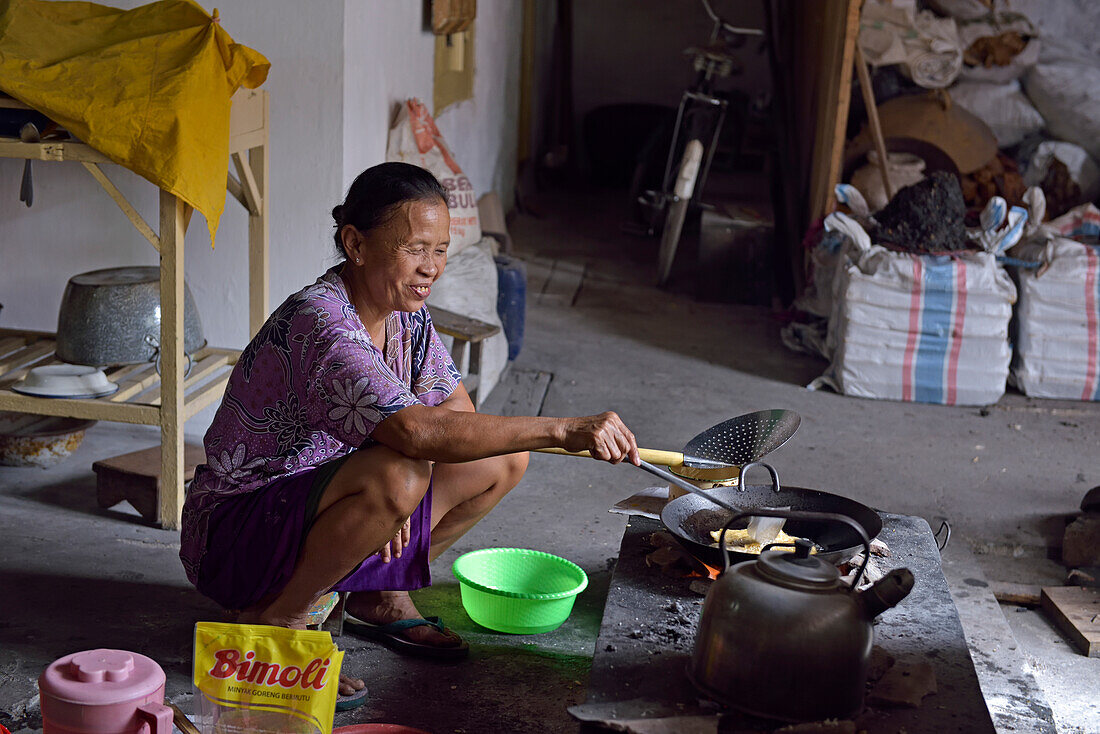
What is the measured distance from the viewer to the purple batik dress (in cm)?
200

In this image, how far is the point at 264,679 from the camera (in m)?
1.84

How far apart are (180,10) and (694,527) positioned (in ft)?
6.42

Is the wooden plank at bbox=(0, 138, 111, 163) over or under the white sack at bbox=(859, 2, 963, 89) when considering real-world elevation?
under

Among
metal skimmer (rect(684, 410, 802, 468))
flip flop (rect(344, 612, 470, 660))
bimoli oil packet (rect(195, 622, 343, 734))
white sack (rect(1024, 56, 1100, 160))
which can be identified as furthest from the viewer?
white sack (rect(1024, 56, 1100, 160))

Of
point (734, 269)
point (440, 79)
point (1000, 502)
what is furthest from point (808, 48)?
point (1000, 502)

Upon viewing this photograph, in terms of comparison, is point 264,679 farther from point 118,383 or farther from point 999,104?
point 999,104

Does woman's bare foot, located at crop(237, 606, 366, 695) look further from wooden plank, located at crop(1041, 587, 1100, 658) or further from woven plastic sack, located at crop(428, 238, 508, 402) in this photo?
woven plastic sack, located at crop(428, 238, 508, 402)

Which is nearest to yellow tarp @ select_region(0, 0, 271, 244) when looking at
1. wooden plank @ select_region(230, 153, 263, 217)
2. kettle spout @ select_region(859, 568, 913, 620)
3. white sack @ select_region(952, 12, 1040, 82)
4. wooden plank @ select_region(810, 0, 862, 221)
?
wooden plank @ select_region(230, 153, 263, 217)

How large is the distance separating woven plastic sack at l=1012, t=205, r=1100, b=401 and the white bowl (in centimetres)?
370

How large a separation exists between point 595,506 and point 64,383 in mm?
1627

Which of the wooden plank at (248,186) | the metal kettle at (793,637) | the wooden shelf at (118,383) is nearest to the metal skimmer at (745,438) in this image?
the metal kettle at (793,637)

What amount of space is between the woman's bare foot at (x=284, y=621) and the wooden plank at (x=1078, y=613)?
1.77 meters

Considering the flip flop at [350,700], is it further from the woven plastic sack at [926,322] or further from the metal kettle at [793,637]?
the woven plastic sack at [926,322]

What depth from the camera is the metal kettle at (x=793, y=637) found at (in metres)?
1.59
